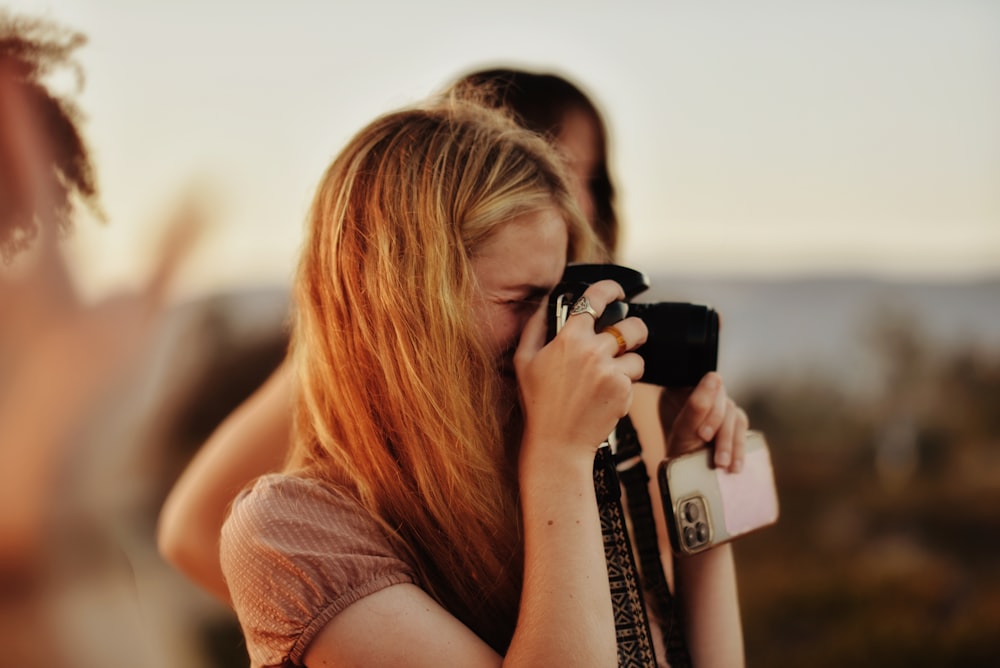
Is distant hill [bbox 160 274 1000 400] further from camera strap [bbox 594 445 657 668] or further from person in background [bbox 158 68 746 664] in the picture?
camera strap [bbox 594 445 657 668]

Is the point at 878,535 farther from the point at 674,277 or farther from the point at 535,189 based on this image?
the point at 535,189

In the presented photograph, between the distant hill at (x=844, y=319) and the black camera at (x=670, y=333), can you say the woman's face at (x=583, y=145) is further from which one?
the distant hill at (x=844, y=319)

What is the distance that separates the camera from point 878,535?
243 inches

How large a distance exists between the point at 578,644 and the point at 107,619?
829 millimetres

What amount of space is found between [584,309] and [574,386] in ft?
Result: 0.29

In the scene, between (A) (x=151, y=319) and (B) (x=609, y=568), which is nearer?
(B) (x=609, y=568)

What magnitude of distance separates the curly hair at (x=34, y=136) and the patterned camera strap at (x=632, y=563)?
2.46 feet

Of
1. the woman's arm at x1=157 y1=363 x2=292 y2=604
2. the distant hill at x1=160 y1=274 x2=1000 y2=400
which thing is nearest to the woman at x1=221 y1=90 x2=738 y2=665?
the woman's arm at x1=157 y1=363 x2=292 y2=604

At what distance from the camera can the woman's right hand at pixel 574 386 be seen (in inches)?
33.5

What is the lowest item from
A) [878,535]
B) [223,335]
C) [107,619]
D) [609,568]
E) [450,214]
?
[878,535]

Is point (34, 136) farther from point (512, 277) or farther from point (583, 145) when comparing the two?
point (583, 145)

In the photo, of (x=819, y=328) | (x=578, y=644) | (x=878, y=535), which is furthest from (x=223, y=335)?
(x=578, y=644)

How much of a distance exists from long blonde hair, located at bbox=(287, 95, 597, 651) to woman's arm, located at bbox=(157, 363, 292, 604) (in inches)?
15.6

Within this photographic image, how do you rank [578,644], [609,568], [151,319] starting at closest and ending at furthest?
[578,644], [609,568], [151,319]
